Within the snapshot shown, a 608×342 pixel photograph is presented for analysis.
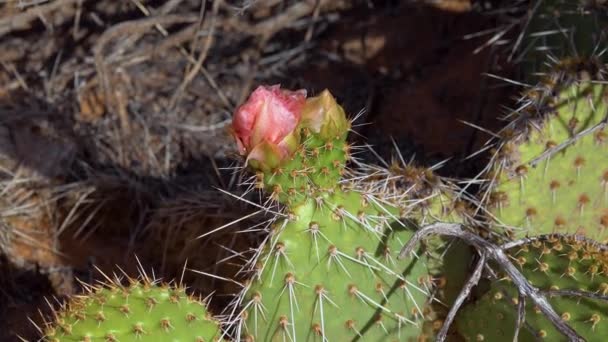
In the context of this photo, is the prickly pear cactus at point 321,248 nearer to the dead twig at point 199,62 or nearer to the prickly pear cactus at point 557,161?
the prickly pear cactus at point 557,161

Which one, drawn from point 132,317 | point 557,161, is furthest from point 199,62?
point 132,317

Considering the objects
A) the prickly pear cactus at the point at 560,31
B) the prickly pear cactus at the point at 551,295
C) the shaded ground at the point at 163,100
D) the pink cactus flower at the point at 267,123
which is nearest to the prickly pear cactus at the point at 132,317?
the pink cactus flower at the point at 267,123

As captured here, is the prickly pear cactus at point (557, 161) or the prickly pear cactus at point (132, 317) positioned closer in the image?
the prickly pear cactus at point (132, 317)

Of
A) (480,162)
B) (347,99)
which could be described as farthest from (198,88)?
(480,162)

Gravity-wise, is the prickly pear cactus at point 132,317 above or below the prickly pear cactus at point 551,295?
above

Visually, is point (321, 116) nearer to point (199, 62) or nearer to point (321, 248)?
point (321, 248)

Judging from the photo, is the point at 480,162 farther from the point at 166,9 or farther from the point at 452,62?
the point at 166,9
